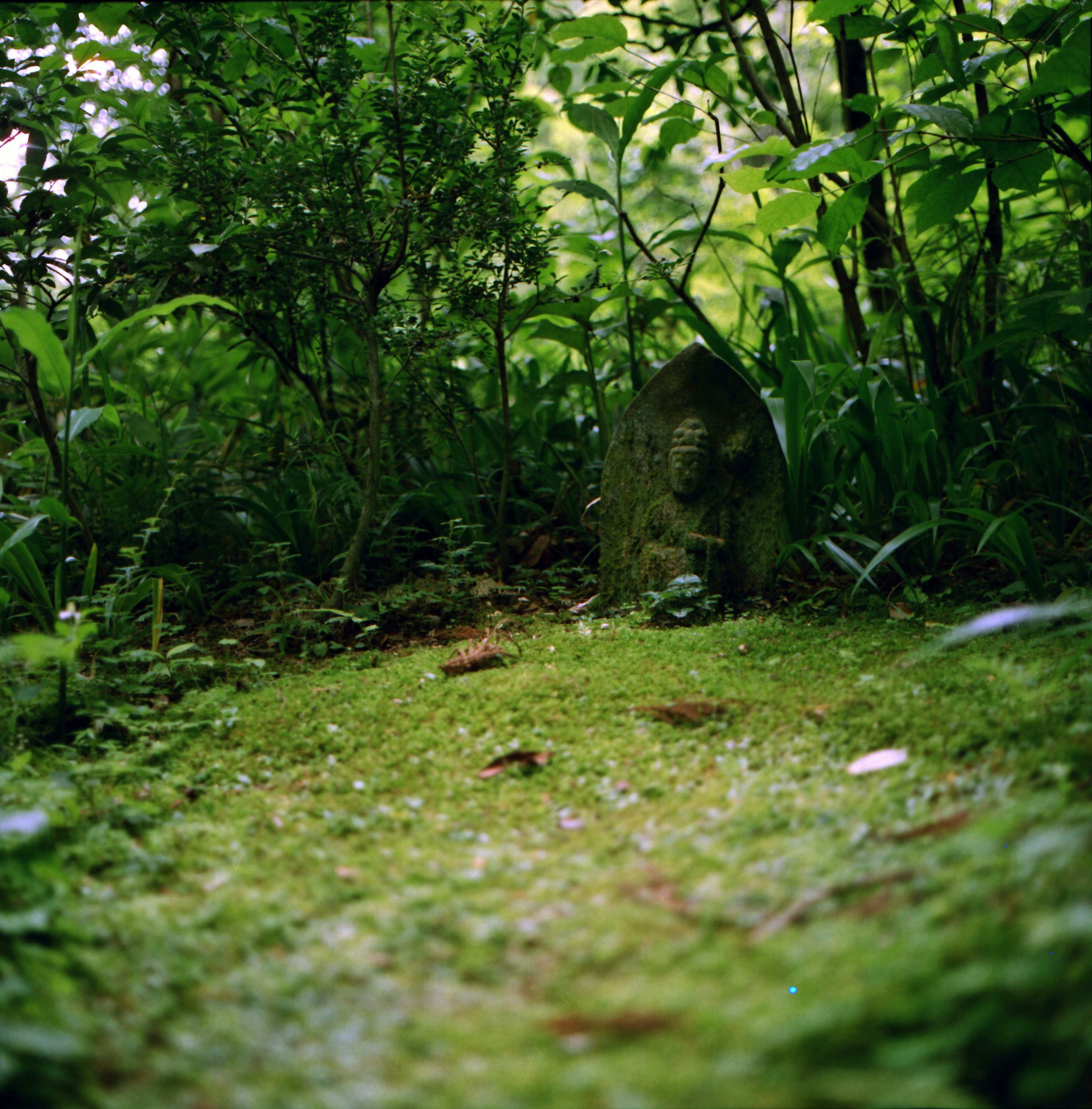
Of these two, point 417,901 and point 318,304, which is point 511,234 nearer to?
point 318,304

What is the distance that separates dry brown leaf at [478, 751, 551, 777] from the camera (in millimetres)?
1777

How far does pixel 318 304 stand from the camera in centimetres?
282

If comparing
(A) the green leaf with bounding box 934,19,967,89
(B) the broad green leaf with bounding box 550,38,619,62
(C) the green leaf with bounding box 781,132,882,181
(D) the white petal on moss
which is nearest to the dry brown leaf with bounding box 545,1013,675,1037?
(D) the white petal on moss

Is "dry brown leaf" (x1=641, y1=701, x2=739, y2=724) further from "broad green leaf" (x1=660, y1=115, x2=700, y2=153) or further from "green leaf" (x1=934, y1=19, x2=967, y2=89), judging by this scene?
"broad green leaf" (x1=660, y1=115, x2=700, y2=153)

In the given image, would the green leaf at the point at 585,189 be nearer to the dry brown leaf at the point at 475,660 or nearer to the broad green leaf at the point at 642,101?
the broad green leaf at the point at 642,101

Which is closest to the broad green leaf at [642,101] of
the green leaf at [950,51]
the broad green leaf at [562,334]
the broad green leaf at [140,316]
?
the broad green leaf at [562,334]

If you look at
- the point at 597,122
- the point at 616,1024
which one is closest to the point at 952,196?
the point at 597,122

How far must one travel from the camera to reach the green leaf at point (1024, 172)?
2225 mm

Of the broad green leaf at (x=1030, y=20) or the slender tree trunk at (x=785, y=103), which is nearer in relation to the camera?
the broad green leaf at (x=1030, y=20)

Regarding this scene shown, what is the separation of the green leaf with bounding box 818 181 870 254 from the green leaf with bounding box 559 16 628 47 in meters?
1.04

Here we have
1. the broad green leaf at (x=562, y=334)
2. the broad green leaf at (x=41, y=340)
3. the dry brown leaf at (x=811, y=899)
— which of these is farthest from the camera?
the broad green leaf at (x=562, y=334)

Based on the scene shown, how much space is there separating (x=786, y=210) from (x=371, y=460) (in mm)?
1453

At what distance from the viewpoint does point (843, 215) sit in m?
2.17

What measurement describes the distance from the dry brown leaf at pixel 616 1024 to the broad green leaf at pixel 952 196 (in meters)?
2.05
